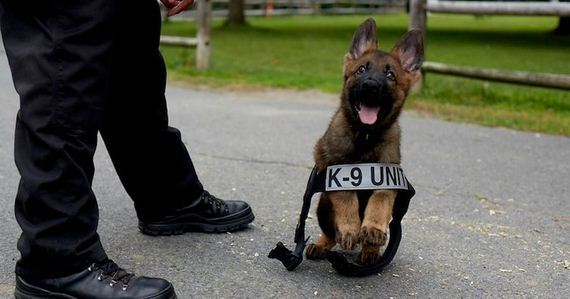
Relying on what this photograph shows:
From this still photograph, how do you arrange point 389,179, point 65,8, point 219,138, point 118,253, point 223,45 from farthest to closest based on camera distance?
point 223,45
point 219,138
point 118,253
point 389,179
point 65,8

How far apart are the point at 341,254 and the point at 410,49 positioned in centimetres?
100

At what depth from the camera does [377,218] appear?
9.78 ft

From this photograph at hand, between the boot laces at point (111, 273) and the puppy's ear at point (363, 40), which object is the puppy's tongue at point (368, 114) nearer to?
the puppy's ear at point (363, 40)

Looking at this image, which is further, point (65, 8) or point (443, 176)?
point (443, 176)

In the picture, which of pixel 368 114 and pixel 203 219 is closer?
pixel 368 114

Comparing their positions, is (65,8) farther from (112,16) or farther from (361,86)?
(361,86)

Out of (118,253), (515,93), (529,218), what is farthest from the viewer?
(515,93)

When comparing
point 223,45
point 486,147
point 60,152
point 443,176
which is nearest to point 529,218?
point 443,176

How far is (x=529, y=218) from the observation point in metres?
4.36

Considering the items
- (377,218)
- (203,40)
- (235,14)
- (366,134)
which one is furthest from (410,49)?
(235,14)

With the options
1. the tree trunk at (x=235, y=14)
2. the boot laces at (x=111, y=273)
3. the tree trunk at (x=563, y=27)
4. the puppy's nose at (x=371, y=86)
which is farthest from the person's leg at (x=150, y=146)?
the tree trunk at (x=563, y=27)

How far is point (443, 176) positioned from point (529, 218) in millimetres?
1056

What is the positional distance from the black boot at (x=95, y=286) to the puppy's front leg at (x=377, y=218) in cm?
83

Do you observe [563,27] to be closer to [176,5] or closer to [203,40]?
[203,40]
